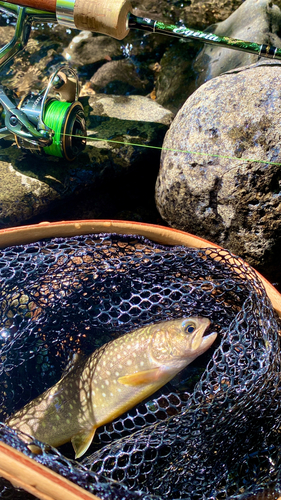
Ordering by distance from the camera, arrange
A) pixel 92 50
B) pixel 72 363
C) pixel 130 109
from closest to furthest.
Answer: pixel 72 363, pixel 130 109, pixel 92 50

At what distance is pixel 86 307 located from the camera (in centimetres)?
200

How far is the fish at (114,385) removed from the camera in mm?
1676

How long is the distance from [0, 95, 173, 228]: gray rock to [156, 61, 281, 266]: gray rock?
60 cm

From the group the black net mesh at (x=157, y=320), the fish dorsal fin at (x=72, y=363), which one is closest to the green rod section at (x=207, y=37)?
the black net mesh at (x=157, y=320)

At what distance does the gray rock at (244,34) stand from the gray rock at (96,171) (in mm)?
621

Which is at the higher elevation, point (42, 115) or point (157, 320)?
point (42, 115)

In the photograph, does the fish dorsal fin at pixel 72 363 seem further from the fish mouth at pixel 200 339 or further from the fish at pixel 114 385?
the fish mouth at pixel 200 339

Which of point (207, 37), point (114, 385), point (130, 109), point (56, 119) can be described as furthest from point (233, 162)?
point (130, 109)

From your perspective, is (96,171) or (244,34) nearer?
(96,171)

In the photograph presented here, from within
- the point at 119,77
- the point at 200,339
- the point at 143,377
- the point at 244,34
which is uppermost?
the point at 244,34

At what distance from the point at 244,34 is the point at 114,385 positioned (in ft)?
10.4

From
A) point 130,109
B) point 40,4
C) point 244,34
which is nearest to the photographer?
point 40,4

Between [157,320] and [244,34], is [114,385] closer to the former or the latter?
[157,320]

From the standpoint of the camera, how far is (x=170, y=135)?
276 cm
